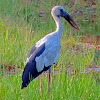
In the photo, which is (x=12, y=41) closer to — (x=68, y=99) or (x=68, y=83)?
(x=68, y=83)

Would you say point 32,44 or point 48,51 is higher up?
point 48,51

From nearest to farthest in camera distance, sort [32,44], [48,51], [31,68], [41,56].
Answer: [31,68], [41,56], [48,51], [32,44]

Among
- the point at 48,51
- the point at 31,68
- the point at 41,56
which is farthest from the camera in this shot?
the point at 48,51

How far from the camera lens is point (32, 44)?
5.98 metres

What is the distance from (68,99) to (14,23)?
11.8 ft

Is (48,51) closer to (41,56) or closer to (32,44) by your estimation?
(41,56)

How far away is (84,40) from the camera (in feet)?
25.1

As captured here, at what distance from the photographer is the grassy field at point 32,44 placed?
3863 millimetres

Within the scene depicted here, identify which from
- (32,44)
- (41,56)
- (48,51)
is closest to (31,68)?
(41,56)

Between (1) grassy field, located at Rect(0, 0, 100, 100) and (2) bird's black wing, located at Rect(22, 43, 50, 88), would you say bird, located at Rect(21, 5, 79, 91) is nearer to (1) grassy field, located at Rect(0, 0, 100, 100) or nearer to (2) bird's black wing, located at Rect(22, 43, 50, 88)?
(2) bird's black wing, located at Rect(22, 43, 50, 88)

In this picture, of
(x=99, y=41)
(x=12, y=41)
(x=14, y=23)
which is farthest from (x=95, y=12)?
(x=12, y=41)

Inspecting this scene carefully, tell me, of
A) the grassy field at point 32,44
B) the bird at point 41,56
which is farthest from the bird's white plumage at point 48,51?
the grassy field at point 32,44

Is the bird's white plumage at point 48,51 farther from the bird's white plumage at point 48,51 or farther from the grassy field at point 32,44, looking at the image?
the grassy field at point 32,44

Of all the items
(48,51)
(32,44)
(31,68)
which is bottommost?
(32,44)
